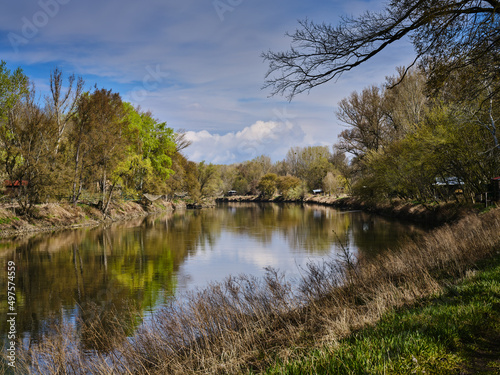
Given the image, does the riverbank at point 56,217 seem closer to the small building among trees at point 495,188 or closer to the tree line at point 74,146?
the tree line at point 74,146

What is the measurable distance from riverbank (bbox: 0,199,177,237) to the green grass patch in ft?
79.7

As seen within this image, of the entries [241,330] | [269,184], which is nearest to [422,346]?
[241,330]

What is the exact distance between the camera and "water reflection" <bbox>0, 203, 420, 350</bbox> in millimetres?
9953

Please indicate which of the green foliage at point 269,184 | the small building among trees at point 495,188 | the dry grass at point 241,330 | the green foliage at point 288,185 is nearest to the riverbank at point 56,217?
the dry grass at point 241,330

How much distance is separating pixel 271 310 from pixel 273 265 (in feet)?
28.3

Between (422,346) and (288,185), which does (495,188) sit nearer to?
(422,346)

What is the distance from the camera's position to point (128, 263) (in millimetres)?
16703

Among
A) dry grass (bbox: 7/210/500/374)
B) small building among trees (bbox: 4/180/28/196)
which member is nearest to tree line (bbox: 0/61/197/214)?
small building among trees (bbox: 4/180/28/196)

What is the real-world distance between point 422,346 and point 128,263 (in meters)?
14.8

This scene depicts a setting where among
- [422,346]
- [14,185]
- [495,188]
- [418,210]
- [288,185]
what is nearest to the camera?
[422,346]

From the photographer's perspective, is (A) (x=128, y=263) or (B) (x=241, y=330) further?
(A) (x=128, y=263)

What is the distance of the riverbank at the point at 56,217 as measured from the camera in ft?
78.4

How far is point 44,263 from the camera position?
1573 cm

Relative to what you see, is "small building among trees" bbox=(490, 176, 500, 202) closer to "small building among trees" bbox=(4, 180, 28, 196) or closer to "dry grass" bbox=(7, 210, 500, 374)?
"dry grass" bbox=(7, 210, 500, 374)
